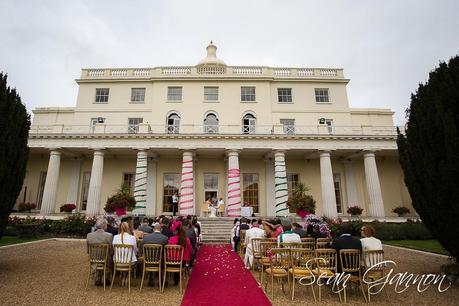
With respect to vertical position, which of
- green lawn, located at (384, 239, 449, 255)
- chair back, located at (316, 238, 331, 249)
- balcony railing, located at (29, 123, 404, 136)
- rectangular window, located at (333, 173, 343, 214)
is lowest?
green lawn, located at (384, 239, 449, 255)

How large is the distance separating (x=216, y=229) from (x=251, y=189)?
722 centimetres

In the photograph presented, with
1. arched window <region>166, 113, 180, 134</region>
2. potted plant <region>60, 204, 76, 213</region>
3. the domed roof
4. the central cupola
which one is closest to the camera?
potted plant <region>60, 204, 76, 213</region>

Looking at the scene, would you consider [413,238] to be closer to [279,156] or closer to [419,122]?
[279,156]

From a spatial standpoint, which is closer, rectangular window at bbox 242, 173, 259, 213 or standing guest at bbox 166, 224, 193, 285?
standing guest at bbox 166, 224, 193, 285

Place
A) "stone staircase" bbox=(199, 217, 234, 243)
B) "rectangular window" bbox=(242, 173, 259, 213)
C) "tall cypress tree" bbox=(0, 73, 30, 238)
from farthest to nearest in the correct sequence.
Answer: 1. "rectangular window" bbox=(242, 173, 259, 213)
2. "stone staircase" bbox=(199, 217, 234, 243)
3. "tall cypress tree" bbox=(0, 73, 30, 238)

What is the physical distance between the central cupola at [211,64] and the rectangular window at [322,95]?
892cm

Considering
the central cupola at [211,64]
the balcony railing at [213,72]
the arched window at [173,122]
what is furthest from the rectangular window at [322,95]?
the arched window at [173,122]

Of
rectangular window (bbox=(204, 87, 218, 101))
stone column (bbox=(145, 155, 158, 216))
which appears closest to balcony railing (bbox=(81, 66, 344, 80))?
rectangular window (bbox=(204, 87, 218, 101))

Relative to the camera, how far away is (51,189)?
63.6 feet

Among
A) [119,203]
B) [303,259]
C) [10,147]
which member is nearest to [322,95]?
[119,203]

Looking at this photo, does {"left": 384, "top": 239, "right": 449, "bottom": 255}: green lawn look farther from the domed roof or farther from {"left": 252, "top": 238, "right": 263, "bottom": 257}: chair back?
the domed roof

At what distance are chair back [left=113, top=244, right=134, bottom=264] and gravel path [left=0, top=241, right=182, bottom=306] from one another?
2.12 ft

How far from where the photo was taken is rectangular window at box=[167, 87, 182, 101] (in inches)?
944

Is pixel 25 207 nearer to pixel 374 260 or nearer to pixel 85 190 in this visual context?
pixel 85 190
